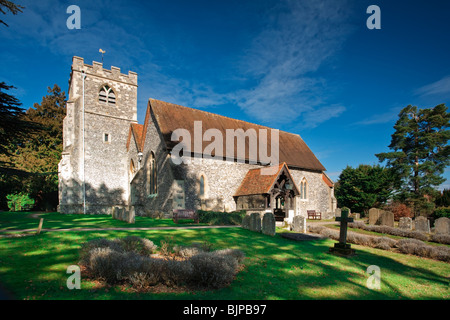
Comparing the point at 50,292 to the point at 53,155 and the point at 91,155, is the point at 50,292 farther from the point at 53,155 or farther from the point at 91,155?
the point at 53,155

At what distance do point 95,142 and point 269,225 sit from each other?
19260 mm

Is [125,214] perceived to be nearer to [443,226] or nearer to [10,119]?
[10,119]

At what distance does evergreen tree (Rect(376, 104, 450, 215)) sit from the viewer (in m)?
31.2

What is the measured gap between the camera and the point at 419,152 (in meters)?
32.3

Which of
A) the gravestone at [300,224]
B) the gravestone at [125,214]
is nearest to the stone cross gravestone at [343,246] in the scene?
the gravestone at [300,224]

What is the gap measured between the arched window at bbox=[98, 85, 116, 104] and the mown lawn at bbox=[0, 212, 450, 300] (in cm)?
1876

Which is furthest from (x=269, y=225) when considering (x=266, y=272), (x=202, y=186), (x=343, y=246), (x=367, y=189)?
(x=367, y=189)

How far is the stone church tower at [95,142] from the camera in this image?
75.8ft

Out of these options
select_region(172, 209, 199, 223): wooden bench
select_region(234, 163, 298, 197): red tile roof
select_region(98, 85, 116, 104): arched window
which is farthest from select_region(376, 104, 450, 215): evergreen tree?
select_region(98, 85, 116, 104): arched window

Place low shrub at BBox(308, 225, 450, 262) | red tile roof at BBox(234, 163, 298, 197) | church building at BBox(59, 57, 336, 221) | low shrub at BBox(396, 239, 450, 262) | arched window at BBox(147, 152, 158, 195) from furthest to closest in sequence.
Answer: arched window at BBox(147, 152, 158, 195) → church building at BBox(59, 57, 336, 221) → red tile roof at BBox(234, 163, 298, 197) → low shrub at BBox(308, 225, 450, 262) → low shrub at BBox(396, 239, 450, 262)

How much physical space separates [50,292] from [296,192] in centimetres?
1867

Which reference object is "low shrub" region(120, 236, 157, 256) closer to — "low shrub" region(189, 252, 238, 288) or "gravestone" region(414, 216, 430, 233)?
"low shrub" region(189, 252, 238, 288)

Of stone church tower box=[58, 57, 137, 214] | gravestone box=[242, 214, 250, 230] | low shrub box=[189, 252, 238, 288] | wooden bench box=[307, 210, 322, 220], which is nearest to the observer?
low shrub box=[189, 252, 238, 288]
